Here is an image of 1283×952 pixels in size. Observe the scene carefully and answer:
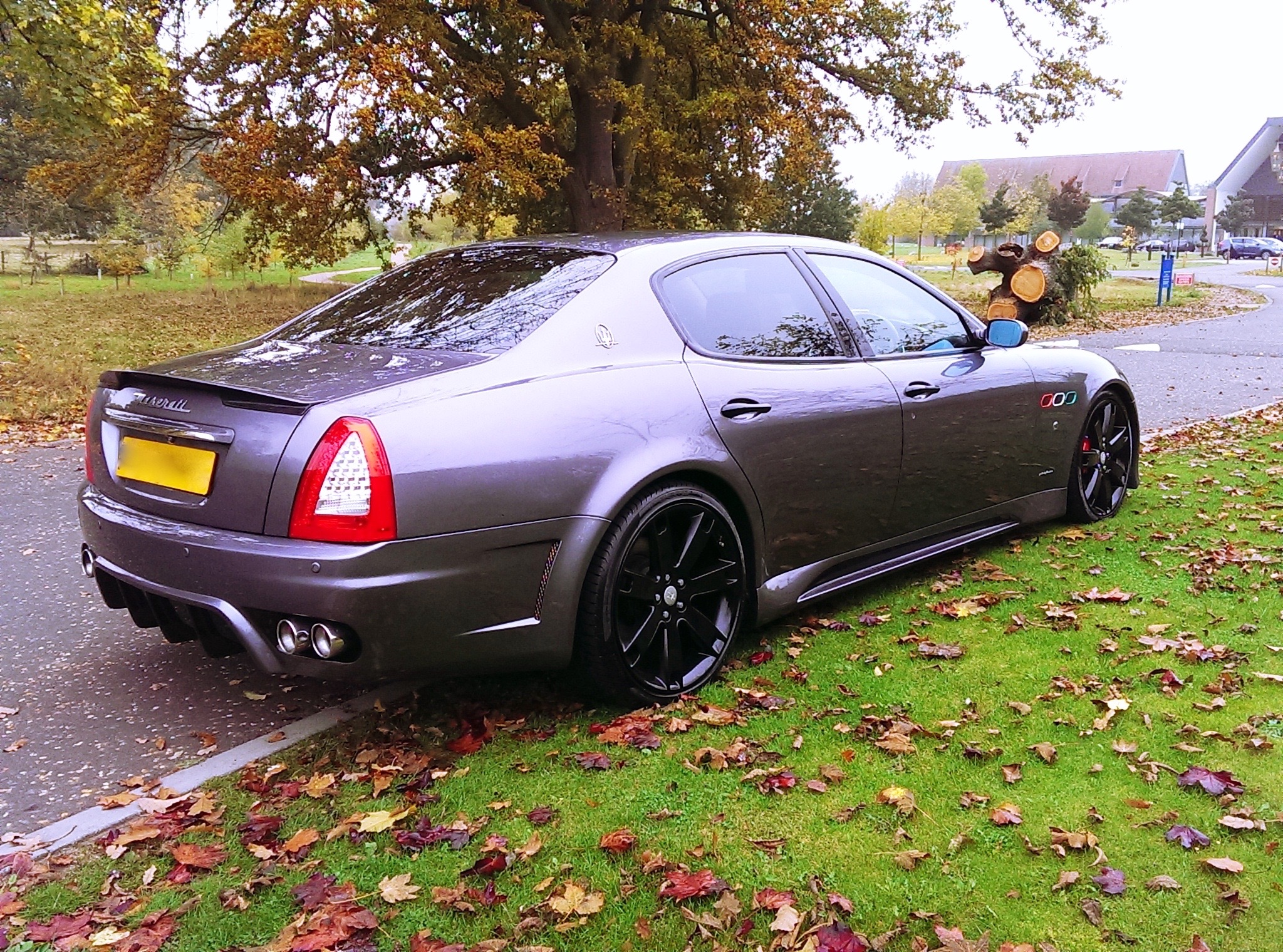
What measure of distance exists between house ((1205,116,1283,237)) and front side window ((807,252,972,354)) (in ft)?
341

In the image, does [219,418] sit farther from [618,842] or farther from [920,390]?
[920,390]

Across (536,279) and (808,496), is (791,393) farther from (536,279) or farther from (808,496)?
(536,279)

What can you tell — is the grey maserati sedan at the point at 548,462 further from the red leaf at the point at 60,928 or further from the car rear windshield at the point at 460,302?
the red leaf at the point at 60,928

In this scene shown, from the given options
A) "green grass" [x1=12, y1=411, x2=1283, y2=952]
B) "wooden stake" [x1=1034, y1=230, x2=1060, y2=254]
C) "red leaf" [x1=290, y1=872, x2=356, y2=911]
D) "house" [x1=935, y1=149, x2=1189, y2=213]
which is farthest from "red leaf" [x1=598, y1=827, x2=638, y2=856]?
"house" [x1=935, y1=149, x2=1189, y2=213]

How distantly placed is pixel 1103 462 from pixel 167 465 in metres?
4.57

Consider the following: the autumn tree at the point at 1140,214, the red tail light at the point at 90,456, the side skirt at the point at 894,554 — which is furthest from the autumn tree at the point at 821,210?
the autumn tree at the point at 1140,214

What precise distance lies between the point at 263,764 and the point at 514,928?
3.79 ft

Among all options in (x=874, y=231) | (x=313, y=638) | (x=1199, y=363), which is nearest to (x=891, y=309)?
(x=313, y=638)

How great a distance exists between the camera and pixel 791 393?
3.77m

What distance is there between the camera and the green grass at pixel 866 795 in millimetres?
2328

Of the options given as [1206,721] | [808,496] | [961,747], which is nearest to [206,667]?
[808,496]

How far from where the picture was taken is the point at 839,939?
2.22m

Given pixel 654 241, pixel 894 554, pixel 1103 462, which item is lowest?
pixel 894 554

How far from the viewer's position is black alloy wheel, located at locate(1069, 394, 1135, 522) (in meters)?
5.34
